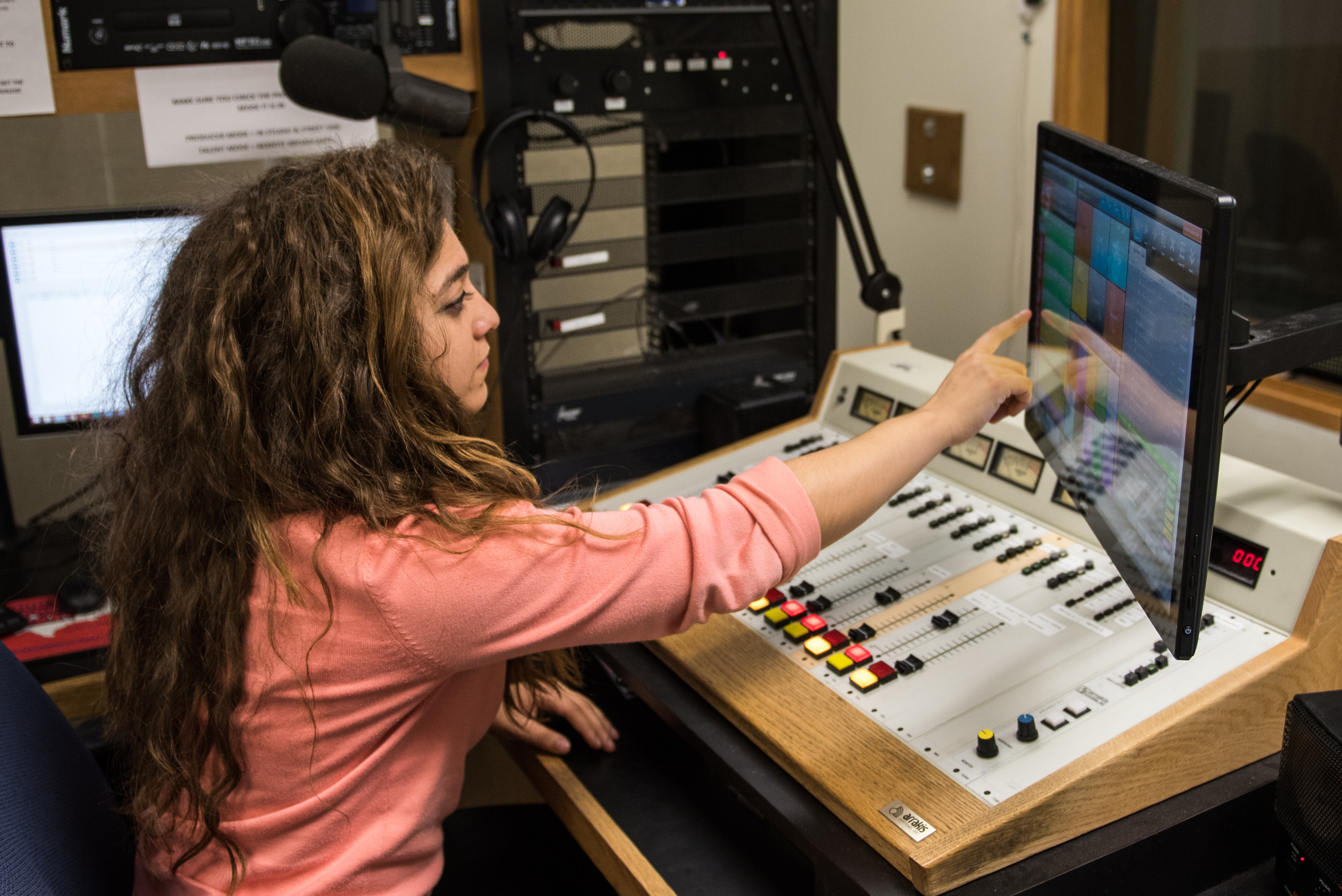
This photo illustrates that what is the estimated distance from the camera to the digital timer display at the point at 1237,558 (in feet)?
2.98

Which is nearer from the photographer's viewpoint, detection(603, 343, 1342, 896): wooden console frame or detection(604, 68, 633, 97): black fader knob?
detection(603, 343, 1342, 896): wooden console frame

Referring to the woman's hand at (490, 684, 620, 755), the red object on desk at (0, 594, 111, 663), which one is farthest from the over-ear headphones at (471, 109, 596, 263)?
the red object on desk at (0, 594, 111, 663)

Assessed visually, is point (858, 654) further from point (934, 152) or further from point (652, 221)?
point (934, 152)

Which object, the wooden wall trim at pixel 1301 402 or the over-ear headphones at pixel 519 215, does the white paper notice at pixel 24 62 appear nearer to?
the over-ear headphones at pixel 519 215

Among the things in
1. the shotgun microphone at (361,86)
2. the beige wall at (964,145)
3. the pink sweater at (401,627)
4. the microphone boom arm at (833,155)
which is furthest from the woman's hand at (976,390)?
the beige wall at (964,145)

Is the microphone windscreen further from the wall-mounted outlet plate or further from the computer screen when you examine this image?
the wall-mounted outlet plate

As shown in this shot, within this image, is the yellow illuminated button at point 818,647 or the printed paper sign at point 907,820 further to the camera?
the yellow illuminated button at point 818,647

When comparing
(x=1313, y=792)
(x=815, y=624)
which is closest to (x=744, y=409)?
(x=815, y=624)

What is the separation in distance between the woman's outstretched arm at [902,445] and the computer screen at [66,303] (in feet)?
3.00

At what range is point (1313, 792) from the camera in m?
0.75

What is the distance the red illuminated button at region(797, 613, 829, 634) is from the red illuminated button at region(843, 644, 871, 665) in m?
0.04

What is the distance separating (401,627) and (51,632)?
2.44 ft

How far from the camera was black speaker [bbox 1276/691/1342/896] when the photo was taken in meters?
0.73

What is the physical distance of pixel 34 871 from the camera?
0.76m
